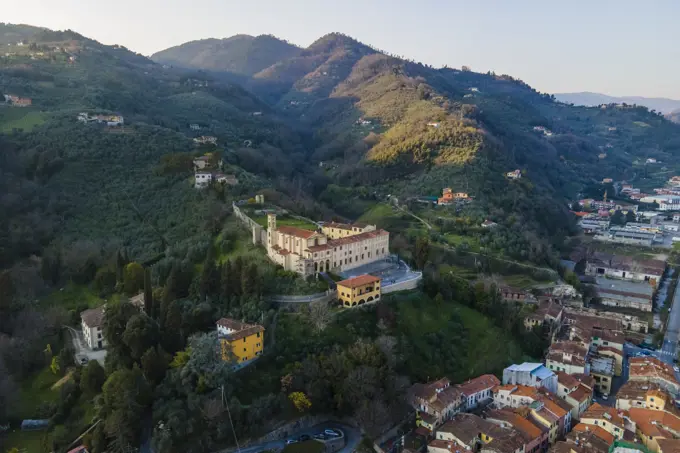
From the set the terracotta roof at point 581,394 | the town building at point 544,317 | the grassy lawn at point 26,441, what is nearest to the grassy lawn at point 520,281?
the town building at point 544,317

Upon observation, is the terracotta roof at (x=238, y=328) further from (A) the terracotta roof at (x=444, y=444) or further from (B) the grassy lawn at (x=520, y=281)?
(B) the grassy lawn at (x=520, y=281)

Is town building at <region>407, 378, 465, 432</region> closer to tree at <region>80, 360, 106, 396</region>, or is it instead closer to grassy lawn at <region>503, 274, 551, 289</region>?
tree at <region>80, 360, 106, 396</region>

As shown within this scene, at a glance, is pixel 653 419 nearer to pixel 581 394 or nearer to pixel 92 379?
pixel 581 394

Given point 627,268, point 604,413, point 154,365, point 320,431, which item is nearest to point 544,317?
point 604,413

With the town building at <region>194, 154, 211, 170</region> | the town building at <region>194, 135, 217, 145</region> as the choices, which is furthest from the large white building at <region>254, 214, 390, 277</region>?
the town building at <region>194, 135, 217, 145</region>

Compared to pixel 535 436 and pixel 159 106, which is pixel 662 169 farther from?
pixel 535 436
